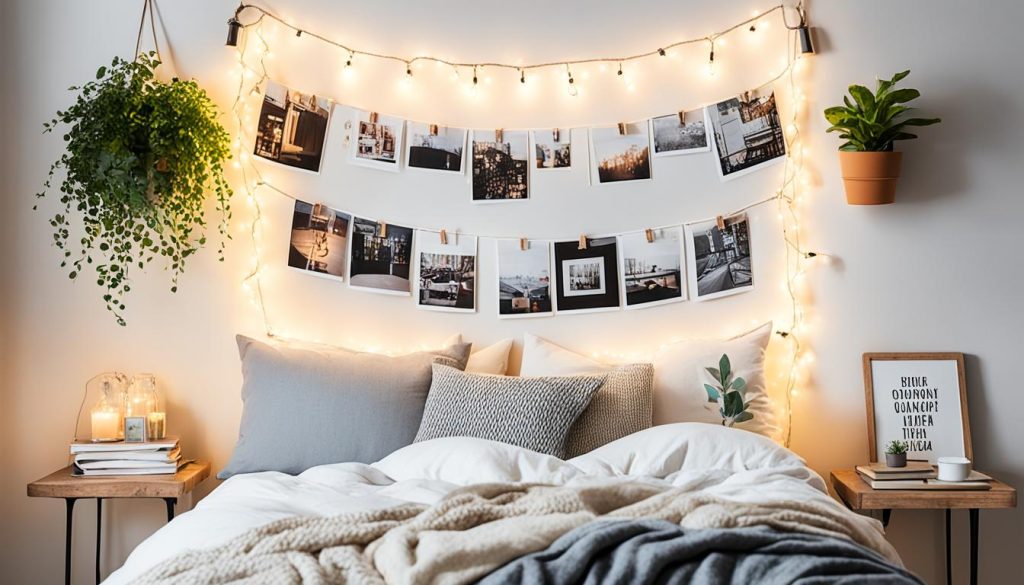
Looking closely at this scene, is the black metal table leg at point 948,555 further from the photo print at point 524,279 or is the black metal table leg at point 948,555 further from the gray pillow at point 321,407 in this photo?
the gray pillow at point 321,407

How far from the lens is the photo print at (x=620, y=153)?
3.53 metres

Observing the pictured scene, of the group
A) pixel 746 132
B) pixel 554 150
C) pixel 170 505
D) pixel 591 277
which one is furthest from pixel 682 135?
pixel 170 505

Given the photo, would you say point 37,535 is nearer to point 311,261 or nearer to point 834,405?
point 311,261

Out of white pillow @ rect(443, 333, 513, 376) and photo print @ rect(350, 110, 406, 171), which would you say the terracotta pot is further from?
photo print @ rect(350, 110, 406, 171)

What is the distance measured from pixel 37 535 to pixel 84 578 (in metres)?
0.22

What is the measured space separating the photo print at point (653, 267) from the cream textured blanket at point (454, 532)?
1.42m

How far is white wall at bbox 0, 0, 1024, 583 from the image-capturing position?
3.32m

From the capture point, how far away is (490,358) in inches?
137

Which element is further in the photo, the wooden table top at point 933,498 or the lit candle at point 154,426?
the lit candle at point 154,426

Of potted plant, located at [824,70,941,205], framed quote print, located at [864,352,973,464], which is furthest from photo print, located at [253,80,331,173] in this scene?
framed quote print, located at [864,352,973,464]

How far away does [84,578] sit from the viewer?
11.4 ft

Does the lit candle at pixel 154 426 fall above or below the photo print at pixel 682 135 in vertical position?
below

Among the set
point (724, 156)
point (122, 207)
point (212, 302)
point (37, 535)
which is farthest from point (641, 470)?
point (37, 535)

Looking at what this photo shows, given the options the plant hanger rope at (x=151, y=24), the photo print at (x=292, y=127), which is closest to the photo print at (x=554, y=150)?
the photo print at (x=292, y=127)
